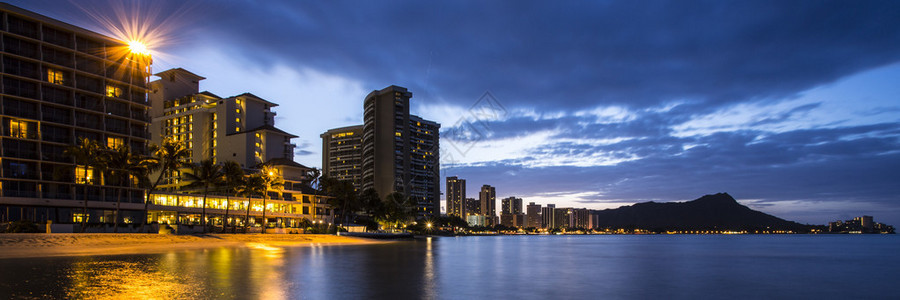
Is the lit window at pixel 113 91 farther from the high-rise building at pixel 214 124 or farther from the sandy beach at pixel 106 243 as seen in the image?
the high-rise building at pixel 214 124

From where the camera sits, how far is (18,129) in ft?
270

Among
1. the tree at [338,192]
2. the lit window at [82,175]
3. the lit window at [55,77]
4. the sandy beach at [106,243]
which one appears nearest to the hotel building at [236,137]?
the tree at [338,192]

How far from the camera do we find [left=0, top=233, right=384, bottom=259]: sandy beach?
54219mm

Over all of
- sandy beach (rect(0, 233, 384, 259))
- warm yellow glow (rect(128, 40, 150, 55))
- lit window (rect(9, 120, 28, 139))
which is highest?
warm yellow glow (rect(128, 40, 150, 55))

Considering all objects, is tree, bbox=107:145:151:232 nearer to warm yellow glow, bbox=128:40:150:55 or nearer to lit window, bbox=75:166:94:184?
lit window, bbox=75:166:94:184

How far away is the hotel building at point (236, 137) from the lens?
141 m

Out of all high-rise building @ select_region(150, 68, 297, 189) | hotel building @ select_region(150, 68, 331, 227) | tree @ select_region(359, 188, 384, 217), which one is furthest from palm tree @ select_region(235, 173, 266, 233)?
tree @ select_region(359, 188, 384, 217)

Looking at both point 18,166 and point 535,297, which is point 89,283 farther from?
point 18,166

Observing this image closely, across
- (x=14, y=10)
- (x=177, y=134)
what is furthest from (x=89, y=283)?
(x=177, y=134)

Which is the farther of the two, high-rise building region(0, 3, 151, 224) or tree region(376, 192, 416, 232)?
tree region(376, 192, 416, 232)

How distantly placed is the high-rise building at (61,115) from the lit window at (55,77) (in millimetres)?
125

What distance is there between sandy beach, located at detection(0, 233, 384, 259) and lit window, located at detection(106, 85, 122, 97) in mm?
31031

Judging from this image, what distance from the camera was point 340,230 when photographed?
13412 cm

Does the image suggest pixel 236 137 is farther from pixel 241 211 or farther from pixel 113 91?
pixel 113 91
